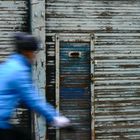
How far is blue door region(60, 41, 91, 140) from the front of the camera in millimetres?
10938

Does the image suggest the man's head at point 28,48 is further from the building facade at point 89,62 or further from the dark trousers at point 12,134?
the building facade at point 89,62

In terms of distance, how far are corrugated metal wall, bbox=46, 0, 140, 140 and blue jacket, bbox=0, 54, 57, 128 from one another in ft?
17.3

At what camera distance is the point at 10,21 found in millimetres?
10633

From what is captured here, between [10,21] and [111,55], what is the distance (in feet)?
7.00

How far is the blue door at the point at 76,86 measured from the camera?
10938 millimetres

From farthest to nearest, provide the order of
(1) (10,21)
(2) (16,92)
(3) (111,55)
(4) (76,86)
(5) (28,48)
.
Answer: (3) (111,55) < (4) (76,86) < (1) (10,21) < (5) (28,48) < (2) (16,92)

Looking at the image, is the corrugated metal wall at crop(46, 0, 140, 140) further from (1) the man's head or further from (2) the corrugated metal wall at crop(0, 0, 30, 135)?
(1) the man's head

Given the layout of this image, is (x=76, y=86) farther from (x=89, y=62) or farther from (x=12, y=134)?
(x=12, y=134)

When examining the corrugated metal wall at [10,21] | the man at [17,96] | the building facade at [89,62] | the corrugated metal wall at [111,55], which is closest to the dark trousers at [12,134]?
the man at [17,96]

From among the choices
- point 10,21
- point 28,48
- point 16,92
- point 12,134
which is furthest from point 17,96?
point 10,21

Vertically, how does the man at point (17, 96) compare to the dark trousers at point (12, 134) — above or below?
above

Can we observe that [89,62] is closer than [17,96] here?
No

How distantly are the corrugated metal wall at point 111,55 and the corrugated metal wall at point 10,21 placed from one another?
1.88 feet

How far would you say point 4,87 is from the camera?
18.1 feet
